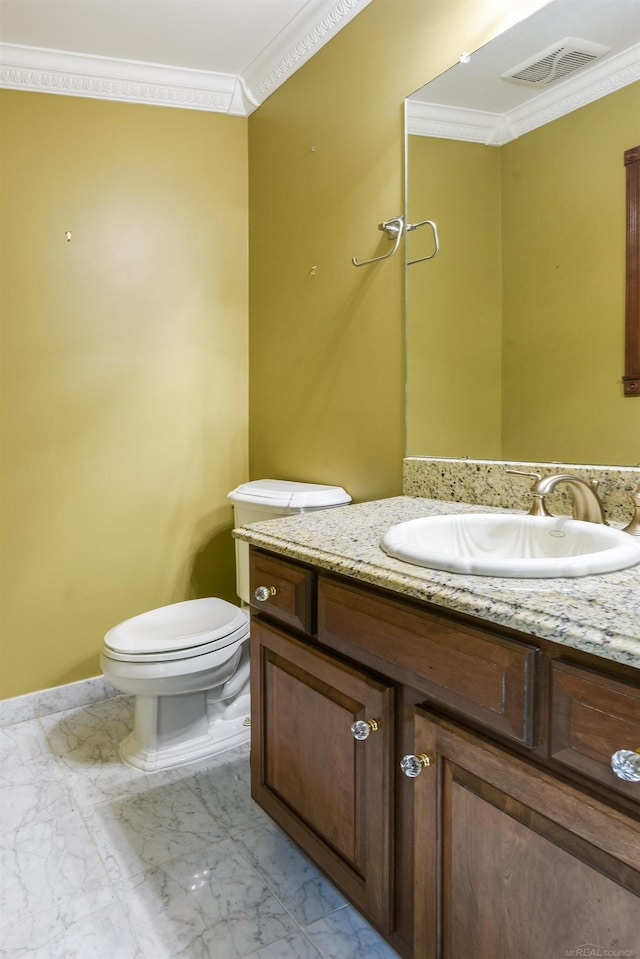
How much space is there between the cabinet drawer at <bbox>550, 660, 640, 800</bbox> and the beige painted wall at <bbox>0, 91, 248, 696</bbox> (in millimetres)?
1970

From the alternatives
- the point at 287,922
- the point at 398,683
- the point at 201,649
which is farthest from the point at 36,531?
the point at 398,683

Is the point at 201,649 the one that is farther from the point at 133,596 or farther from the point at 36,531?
the point at 36,531

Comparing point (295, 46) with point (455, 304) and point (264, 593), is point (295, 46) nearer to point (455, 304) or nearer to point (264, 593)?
point (455, 304)

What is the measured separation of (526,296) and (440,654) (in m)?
0.89

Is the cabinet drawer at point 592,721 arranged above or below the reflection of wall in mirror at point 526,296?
below

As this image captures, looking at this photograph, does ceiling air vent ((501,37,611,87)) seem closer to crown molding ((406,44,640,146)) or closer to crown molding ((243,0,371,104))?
crown molding ((406,44,640,146))

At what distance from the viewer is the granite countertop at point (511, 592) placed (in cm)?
68

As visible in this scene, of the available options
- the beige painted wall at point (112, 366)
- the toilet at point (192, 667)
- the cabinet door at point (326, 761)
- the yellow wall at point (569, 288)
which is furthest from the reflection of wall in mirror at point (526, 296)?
the beige painted wall at point (112, 366)

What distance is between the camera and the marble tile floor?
4.17 feet

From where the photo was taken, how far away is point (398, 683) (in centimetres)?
103

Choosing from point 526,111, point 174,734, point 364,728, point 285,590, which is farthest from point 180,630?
point 526,111

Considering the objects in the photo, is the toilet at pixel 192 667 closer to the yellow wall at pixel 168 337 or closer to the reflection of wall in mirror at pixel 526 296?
the yellow wall at pixel 168 337

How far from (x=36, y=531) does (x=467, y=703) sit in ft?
6.19

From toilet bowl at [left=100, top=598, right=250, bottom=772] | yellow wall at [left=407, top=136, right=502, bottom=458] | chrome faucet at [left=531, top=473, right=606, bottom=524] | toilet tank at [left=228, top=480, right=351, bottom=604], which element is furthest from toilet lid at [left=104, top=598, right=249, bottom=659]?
chrome faucet at [left=531, top=473, right=606, bottom=524]
